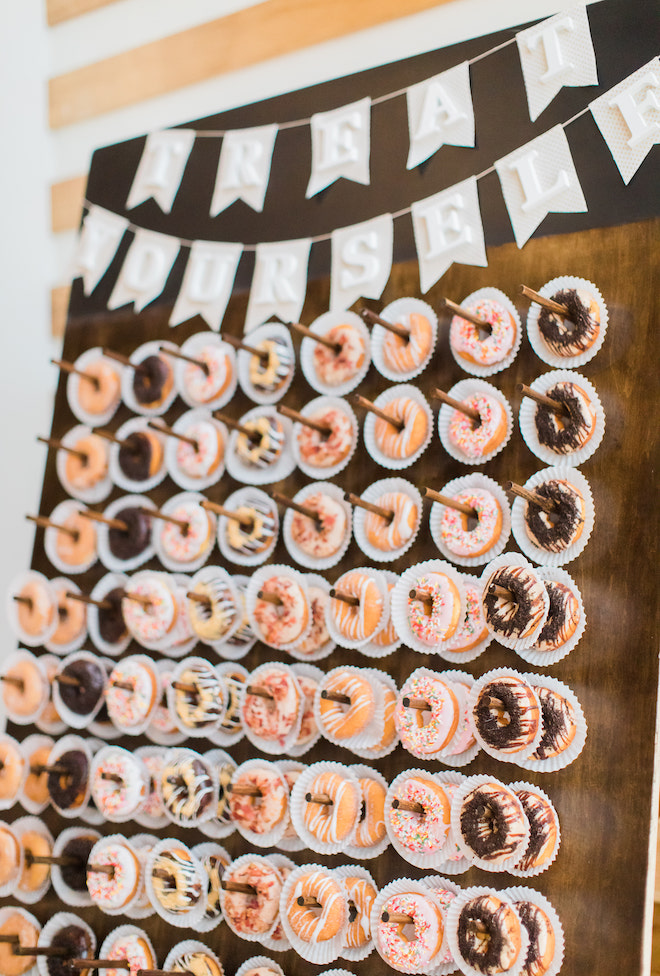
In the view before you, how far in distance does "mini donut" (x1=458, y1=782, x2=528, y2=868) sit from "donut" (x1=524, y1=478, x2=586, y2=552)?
45cm

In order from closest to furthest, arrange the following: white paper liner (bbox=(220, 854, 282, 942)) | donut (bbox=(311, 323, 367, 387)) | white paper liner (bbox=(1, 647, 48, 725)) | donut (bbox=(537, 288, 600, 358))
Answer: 1. donut (bbox=(537, 288, 600, 358))
2. white paper liner (bbox=(220, 854, 282, 942))
3. donut (bbox=(311, 323, 367, 387))
4. white paper liner (bbox=(1, 647, 48, 725))

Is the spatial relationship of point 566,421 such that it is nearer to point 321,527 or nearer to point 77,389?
point 321,527

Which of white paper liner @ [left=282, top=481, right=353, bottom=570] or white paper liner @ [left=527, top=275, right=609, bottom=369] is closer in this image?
white paper liner @ [left=527, top=275, right=609, bottom=369]

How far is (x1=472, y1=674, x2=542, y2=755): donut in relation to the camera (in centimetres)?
158

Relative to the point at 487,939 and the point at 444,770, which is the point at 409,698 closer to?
the point at 444,770

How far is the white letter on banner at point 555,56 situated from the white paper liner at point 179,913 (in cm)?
176

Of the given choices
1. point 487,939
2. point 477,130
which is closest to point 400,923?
point 487,939

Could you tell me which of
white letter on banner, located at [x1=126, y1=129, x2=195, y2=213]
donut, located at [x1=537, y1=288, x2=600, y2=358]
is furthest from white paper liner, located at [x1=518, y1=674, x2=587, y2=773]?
white letter on banner, located at [x1=126, y1=129, x2=195, y2=213]

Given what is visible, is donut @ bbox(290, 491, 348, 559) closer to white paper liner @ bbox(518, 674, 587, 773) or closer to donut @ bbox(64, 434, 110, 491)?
white paper liner @ bbox(518, 674, 587, 773)

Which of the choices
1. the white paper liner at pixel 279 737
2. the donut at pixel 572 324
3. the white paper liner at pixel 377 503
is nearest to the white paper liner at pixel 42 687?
the white paper liner at pixel 279 737

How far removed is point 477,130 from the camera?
2.01m

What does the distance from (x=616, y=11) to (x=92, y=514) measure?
5.30 feet

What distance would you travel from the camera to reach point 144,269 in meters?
2.51

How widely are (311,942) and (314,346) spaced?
1.27 m
